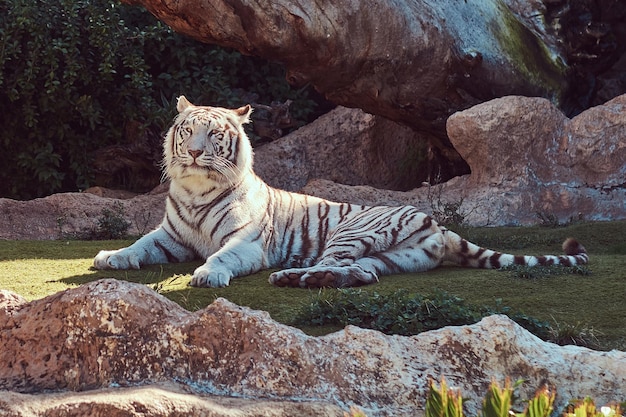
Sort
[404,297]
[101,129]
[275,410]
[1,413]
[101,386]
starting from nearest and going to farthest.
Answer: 1. [1,413]
2. [275,410]
3. [101,386]
4. [404,297]
5. [101,129]

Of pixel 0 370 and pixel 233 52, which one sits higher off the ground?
pixel 233 52

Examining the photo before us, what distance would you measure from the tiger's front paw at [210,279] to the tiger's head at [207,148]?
1305mm

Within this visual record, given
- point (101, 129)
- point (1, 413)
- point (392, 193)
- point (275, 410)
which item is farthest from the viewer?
point (101, 129)

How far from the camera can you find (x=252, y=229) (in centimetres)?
688

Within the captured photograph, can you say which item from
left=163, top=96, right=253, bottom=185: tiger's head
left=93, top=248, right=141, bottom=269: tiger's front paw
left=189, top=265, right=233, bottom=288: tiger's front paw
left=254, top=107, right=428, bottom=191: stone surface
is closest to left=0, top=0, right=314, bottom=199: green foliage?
left=254, top=107, right=428, bottom=191: stone surface

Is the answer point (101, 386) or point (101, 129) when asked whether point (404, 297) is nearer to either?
point (101, 386)

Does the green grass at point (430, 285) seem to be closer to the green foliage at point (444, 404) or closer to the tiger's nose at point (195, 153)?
the tiger's nose at point (195, 153)

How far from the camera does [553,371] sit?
11.4 feet

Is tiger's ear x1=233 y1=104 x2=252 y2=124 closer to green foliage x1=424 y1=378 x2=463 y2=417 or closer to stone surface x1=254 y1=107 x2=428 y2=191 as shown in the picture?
stone surface x1=254 y1=107 x2=428 y2=191

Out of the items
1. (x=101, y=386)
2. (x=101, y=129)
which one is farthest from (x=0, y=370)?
(x=101, y=129)

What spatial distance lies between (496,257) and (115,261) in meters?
2.66

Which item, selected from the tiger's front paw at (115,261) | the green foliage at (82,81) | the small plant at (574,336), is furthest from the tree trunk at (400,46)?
the small plant at (574,336)

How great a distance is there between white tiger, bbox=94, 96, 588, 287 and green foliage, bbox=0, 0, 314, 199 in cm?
432

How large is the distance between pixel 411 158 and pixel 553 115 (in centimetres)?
293
